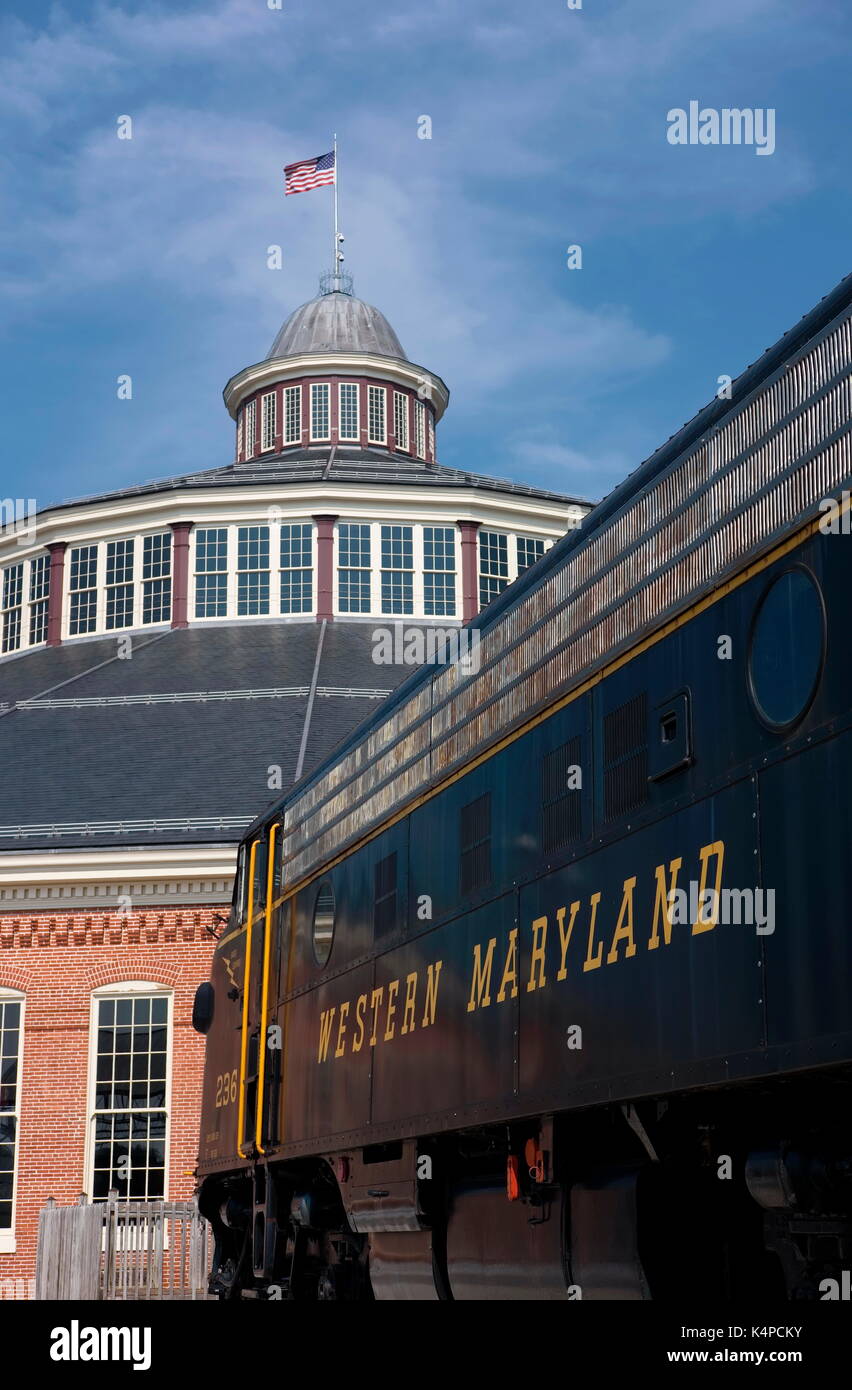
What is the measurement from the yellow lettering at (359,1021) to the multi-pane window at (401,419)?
35028mm

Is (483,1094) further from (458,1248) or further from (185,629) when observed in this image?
(185,629)

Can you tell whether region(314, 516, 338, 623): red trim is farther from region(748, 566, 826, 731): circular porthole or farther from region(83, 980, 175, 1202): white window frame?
region(748, 566, 826, 731): circular porthole

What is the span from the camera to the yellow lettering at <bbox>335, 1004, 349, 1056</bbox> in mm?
11969

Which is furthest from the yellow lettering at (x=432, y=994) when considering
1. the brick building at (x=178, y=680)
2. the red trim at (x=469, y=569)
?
the red trim at (x=469, y=569)

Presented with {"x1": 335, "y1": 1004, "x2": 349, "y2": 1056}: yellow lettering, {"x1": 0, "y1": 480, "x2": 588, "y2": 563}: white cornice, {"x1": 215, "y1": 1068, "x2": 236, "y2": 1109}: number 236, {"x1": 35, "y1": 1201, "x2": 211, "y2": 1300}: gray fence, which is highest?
{"x1": 0, "y1": 480, "x2": 588, "y2": 563}: white cornice

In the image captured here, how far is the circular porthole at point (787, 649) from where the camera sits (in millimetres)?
6148

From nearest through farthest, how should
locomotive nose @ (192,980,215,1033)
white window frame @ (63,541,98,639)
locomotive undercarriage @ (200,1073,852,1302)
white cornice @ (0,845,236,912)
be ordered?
locomotive undercarriage @ (200,1073,852,1302)
locomotive nose @ (192,980,215,1033)
white cornice @ (0,845,236,912)
white window frame @ (63,541,98,639)

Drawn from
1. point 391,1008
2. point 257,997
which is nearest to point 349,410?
point 257,997

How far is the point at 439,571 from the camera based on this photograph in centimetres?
3878

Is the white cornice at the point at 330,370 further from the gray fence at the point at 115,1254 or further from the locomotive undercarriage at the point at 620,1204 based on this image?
the locomotive undercarriage at the point at 620,1204

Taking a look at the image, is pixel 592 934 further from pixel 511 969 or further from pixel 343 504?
pixel 343 504

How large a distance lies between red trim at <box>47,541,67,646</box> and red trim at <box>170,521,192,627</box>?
3.24m

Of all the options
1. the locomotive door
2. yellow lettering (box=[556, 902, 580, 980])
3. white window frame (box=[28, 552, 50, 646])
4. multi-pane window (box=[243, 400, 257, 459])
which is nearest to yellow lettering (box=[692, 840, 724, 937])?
yellow lettering (box=[556, 902, 580, 980])

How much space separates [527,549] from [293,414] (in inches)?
362
